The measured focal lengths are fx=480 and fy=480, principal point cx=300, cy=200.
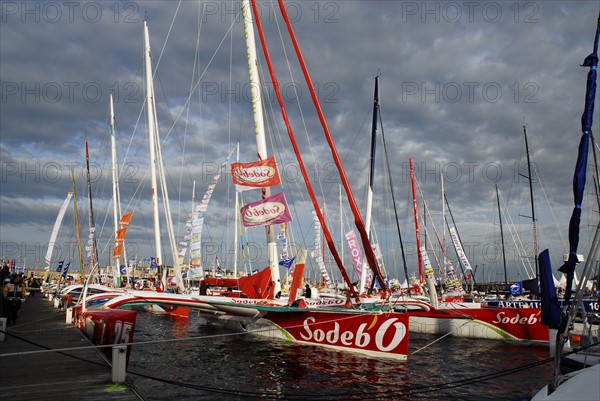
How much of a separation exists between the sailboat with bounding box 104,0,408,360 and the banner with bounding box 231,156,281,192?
1.73ft

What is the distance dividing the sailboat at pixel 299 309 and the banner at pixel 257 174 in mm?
528

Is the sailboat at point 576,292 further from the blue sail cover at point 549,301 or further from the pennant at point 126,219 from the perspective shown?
the pennant at point 126,219

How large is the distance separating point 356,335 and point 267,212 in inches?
183

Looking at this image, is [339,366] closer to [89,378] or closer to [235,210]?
[89,378]

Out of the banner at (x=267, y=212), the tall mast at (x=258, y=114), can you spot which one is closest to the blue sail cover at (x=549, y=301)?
the banner at (x=267, y=212)

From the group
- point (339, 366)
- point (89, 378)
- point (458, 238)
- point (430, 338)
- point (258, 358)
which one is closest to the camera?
point (89, 378)

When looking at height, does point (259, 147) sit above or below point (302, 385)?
above

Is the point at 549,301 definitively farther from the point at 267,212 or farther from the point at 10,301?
the point at 10,301

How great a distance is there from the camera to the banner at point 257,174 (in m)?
15.6

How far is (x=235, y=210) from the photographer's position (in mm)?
41656

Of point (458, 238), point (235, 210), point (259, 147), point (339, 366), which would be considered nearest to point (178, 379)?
point (339, 366)

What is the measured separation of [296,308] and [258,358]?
6.23ft

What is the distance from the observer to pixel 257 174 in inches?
618

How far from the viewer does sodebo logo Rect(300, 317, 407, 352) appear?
1352cm
